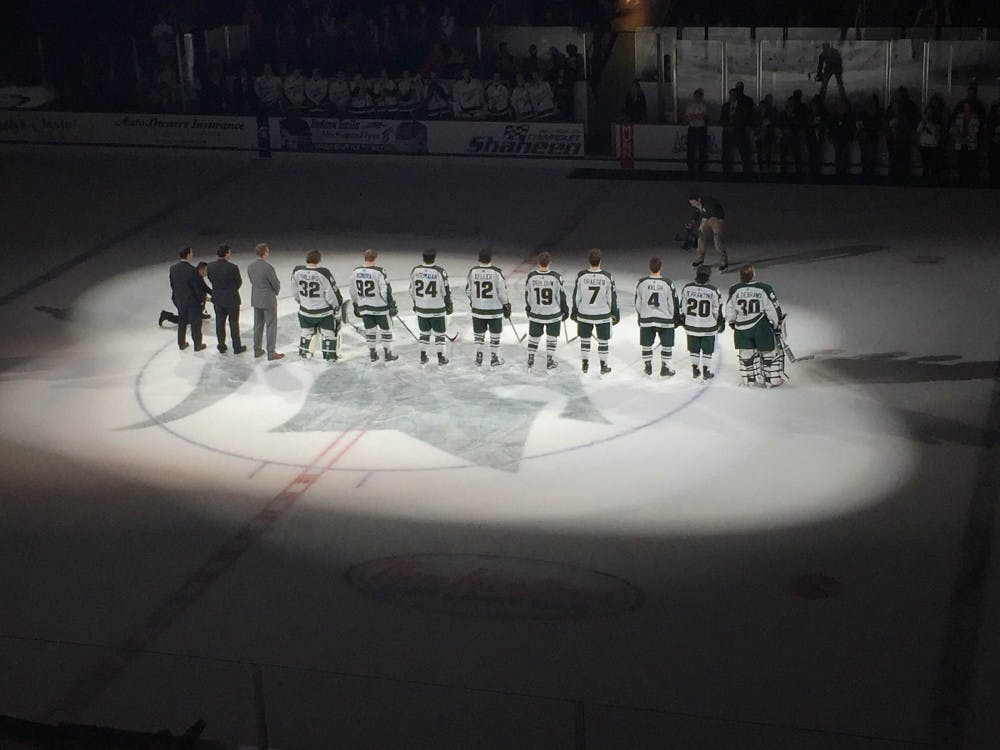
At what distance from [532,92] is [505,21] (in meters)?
3.59

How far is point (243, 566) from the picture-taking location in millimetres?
12227

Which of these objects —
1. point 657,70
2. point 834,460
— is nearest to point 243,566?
point 834,460

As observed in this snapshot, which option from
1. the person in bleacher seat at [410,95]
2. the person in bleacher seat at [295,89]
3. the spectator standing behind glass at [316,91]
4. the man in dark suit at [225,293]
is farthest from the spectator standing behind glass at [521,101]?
the man in dark suit at [225,293]

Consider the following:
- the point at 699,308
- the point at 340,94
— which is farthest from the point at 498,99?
the point at 699,308

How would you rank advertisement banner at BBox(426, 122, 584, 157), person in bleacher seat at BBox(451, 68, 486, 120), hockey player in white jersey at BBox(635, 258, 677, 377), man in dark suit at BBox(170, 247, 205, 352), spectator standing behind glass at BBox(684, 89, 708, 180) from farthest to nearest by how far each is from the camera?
1. person in bleacher seat at BBox(451, 68, 486, 120)
2. advertisement banner at BBox(426, 122, 584, 157)
3. spectator standing behind glass at BBox(684, 89, 708, 180)
4. man in dark suit at BBox(170, 247, 205, 352)
5. hockey player in white jersey at BBox(635, 258, 677, 377)

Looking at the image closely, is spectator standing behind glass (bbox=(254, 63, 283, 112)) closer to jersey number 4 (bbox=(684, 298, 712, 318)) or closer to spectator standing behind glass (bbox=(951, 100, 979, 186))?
spectator standing behind glass (bbox=(951, 100, 979, 186))

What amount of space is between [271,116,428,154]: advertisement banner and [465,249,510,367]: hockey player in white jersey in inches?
467

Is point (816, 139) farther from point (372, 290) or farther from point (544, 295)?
point (372, 290)

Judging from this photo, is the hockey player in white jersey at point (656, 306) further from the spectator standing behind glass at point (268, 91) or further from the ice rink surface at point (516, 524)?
the spectator standing behind glass at point (268, 91)

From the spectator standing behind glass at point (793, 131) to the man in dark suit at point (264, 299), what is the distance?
452 inches

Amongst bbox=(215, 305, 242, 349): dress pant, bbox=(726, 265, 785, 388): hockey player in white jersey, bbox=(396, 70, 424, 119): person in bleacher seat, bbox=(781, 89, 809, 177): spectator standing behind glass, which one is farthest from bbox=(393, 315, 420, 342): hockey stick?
bbox=(396, 70, 424, 119): person in bleacher seat

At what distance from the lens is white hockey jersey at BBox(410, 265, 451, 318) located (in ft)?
53.7

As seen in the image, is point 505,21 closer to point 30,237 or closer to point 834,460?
point 30,237

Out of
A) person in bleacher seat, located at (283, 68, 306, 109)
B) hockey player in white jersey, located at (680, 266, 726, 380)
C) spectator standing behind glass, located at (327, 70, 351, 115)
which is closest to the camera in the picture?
hockey player in white jersey, located at (680, 266, 726, 380)
